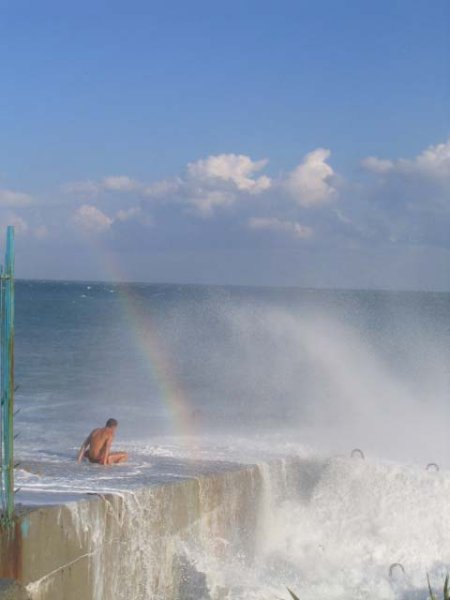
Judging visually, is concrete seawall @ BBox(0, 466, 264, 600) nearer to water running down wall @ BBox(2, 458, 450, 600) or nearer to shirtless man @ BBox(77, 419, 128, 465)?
water running down wall @ BBox(2, 458, 450, 600)

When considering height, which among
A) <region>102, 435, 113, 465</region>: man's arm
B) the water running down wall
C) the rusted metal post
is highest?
the rusted metal post

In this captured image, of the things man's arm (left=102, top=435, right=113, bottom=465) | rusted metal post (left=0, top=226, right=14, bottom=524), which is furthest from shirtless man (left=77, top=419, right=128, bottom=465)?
rusted metal post (left=0, top=226, right=14, bottom=524)

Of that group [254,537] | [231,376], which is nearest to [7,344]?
[254,537]

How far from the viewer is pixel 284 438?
19.5m

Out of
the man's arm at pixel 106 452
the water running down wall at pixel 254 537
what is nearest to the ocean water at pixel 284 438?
the water running down wall at pixel 254 537

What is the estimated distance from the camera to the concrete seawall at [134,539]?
8.68m

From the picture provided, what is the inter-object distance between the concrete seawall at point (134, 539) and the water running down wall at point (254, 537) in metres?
0.01

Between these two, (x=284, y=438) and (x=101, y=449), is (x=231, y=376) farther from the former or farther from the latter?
(x=101, y=449)

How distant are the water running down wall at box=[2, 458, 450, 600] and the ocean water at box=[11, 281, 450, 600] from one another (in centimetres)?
3

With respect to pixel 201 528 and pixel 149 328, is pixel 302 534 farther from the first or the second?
pixel 149 328

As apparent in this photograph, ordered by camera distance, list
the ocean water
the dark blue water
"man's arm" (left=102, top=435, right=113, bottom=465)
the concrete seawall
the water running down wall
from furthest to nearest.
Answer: the dark blue water → "man's arm" (left=102, top=435, right=113, bottom=465) → the ocean water → the water running down wall → the concrete seawall

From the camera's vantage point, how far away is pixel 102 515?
9945 mm

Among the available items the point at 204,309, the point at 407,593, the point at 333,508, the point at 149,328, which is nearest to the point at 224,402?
the point at 333,508

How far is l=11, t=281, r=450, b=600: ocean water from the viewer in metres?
12.5
